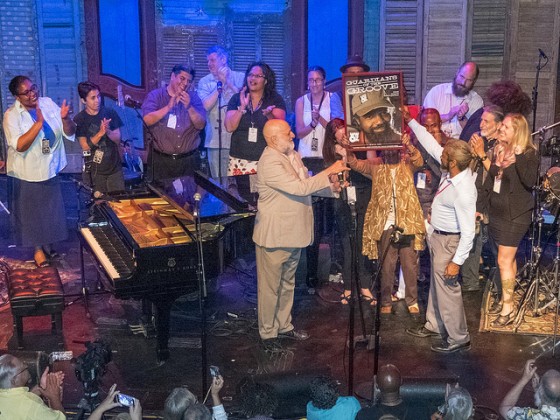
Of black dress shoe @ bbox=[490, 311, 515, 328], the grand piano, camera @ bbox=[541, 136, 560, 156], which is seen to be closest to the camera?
the grand piano

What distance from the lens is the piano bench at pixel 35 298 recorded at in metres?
6.18

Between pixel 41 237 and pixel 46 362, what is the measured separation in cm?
355

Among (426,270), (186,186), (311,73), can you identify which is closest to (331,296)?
(426,270)

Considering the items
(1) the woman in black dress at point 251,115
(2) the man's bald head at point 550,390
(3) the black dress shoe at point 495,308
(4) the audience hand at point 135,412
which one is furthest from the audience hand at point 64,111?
(2) the man's bald head at point 550,390

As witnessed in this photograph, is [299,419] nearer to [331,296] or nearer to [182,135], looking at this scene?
[331,296]

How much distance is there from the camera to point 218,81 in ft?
29.6

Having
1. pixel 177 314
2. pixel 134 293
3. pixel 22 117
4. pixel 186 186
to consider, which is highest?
pixel 22 117

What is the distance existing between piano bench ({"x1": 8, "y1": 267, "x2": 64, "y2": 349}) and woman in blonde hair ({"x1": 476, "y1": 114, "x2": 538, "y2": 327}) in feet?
11.5

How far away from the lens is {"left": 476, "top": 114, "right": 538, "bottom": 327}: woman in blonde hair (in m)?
6.30

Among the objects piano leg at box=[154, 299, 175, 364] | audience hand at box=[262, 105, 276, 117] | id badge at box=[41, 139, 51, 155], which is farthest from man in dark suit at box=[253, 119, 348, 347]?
id badge at box=[41, 139, 51, 155]

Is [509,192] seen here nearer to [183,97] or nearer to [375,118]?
[375,118]

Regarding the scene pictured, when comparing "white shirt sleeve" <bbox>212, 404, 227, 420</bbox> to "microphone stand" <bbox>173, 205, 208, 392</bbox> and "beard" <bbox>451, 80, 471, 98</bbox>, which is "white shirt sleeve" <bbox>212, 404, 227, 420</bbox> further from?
"beard" <bbox>451, 80, 471, 98</bbox>

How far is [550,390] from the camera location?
12.8 feet

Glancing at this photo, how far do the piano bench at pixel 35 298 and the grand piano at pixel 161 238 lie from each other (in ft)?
1.47
